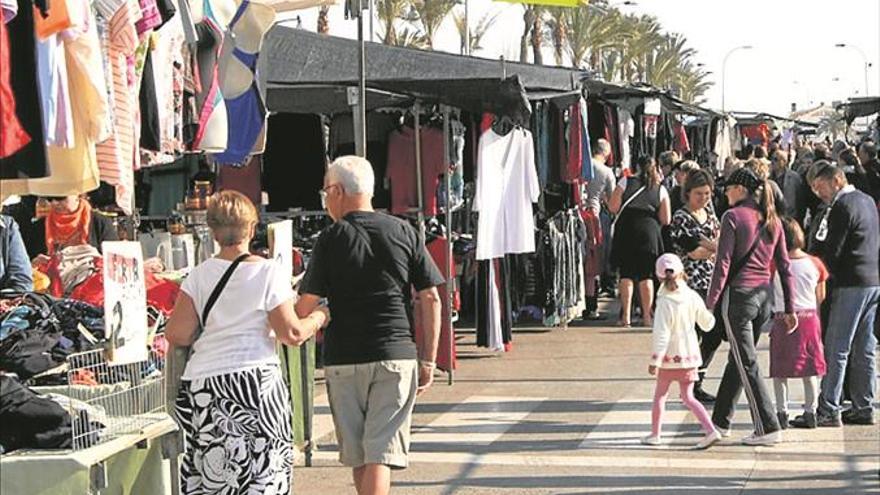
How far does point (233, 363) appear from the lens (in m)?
6.41

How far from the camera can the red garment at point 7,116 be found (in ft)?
18.2

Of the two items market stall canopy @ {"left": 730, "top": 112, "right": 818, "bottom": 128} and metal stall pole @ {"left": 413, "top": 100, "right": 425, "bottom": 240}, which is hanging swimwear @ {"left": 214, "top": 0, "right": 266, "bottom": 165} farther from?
market stall canopy @ {"left": 730, "top": 112, "right": 818, "bottom": 128}

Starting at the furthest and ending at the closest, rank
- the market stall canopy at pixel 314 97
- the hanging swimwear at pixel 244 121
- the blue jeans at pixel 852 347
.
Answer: the market stall canopy at pixel 314 97
the blue jeans at pixel 852 347
the hanging swimwear at pixel 244 121

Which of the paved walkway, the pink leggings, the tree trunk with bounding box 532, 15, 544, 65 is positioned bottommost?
the paved walkway

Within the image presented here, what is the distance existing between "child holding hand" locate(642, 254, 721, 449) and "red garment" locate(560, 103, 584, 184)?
18.9 feet

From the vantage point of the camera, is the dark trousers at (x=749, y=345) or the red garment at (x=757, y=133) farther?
the red garment at (x=757, y=133)

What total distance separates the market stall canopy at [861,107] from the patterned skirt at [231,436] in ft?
86.9

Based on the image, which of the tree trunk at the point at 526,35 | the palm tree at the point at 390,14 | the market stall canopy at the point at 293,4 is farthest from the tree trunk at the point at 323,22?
the market stall canopy at the point at 293,4

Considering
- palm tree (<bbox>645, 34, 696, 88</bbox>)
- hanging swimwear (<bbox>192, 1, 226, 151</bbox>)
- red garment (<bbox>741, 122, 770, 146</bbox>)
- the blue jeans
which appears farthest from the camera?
palm tree (<bbox>645, 34, 696, 88</bbox>)

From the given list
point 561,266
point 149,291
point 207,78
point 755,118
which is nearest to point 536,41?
point 755,118

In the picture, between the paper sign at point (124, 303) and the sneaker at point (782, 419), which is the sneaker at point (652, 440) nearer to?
the sneaker at point (782, 419)

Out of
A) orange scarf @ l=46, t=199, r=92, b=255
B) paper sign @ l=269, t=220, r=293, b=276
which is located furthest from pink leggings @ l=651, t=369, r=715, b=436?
orange scarf @ l=46, t=199, r=92, b=255

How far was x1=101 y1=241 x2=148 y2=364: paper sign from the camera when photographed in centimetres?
605

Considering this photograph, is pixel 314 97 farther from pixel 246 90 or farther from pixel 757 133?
pixel 757 133
